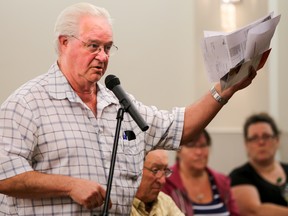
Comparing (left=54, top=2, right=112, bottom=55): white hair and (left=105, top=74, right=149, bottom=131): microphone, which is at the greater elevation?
(left=54, top=2, right=112, bottom=55): white hair

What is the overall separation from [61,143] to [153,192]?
772 mm

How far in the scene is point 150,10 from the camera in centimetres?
449

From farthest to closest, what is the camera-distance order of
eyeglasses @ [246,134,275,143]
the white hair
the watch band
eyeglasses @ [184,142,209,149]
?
eyeglasses @ [246,134,275,143]
eyeglasses @ [184,142,209,149]
the watch band
the white hair

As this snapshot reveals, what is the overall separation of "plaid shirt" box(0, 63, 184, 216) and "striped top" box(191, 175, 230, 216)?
145cm

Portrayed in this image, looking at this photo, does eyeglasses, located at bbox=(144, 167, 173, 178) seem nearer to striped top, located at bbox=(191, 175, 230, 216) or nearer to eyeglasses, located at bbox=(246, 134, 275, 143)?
striped top, located at bbox=(191, 175, 230, 216)

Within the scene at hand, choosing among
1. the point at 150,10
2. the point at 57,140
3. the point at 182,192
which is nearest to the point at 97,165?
the point at 57,140

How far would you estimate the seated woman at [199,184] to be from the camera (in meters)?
3.62

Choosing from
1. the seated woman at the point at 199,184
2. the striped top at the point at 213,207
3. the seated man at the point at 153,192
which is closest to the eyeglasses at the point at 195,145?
the seated woman at the point at 199,184

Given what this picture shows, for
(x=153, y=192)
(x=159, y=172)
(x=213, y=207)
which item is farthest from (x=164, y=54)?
(x=153, y=192)

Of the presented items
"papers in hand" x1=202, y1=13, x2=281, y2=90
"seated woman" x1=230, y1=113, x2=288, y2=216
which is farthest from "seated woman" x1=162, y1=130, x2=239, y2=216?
"papers in hand" x1=202, y1=13, x2=281, y2=90

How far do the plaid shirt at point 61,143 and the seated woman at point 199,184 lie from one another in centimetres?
143

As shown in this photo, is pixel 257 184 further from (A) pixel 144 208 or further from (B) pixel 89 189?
(B) pixel 89 189

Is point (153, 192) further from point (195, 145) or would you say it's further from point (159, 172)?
point (195, 145)

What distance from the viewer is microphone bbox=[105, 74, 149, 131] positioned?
1906 millimetres
